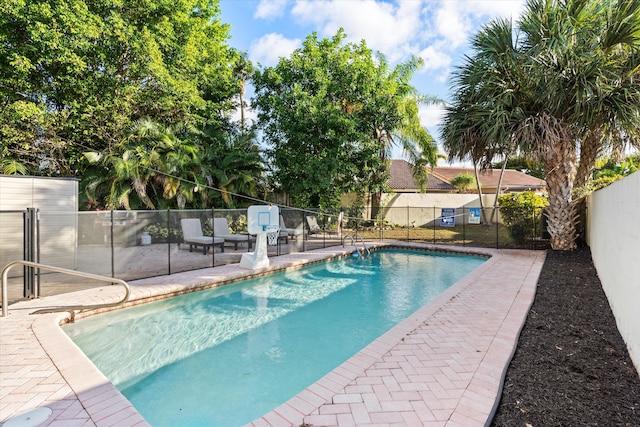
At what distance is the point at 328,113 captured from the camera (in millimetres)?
14055

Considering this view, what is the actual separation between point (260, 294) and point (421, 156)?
519 inches

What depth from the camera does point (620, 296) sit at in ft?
13.8

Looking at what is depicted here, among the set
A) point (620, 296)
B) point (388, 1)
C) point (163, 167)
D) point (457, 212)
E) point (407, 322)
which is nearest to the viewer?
point (620, 296)

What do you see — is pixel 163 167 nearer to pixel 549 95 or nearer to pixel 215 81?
pixel 215 81

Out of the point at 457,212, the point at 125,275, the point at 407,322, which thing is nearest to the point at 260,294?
the point at 125,275

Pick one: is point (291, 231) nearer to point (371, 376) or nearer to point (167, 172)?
point (167, 172)

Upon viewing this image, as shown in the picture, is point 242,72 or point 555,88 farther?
point 242,72

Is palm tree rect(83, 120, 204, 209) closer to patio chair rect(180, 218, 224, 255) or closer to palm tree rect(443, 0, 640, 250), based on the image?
patio chair rect(180, 218, 224, 255)

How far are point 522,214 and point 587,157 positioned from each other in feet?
8.71

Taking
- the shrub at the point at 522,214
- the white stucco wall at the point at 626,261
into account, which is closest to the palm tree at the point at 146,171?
the shrub at the point at 522,214

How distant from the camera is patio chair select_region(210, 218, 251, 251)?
1087 centimetres

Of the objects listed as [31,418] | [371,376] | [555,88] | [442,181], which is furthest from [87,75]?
[442,181]

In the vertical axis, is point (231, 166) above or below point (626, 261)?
above

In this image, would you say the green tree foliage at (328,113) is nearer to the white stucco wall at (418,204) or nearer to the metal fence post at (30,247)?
the white stucco wall at (418,204)
